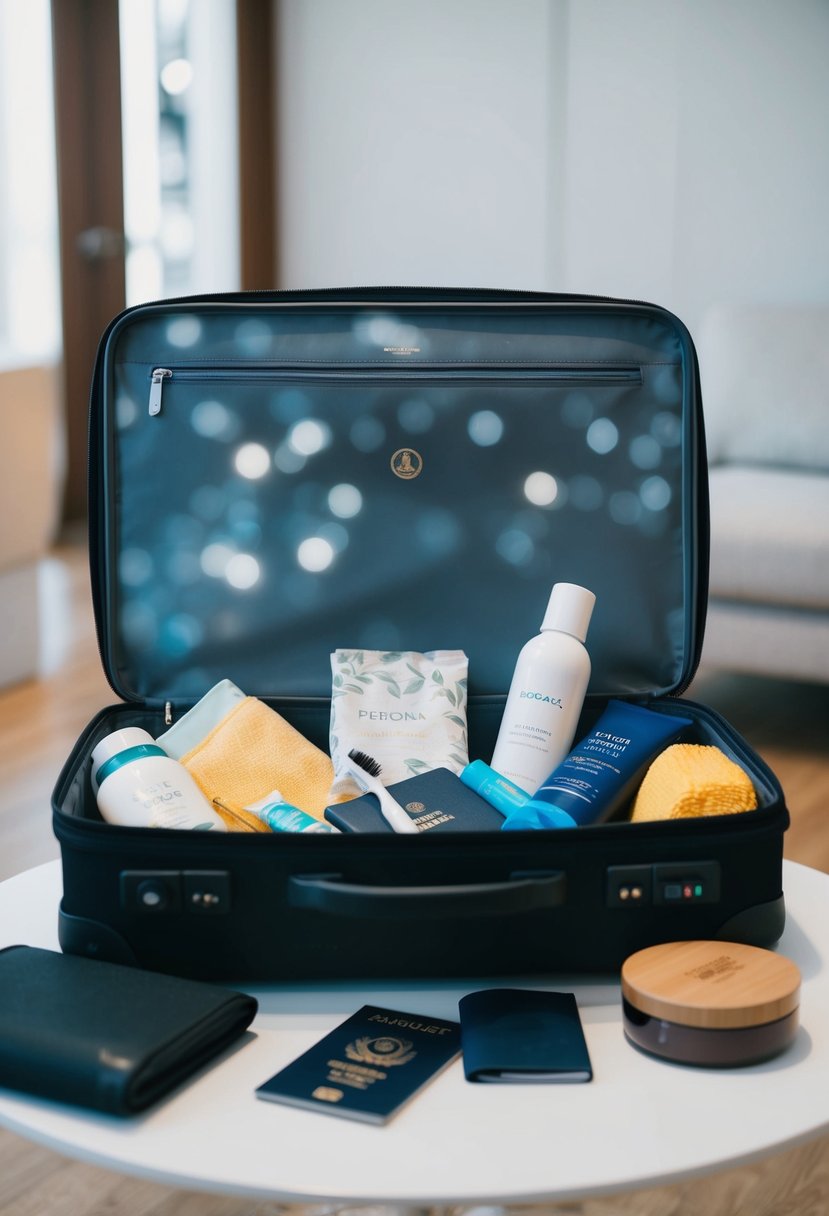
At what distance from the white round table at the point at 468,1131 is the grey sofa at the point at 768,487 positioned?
157cm

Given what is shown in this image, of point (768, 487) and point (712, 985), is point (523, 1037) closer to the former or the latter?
point (712, 985)

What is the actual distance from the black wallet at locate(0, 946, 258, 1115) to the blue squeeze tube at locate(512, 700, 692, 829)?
0.21 metres

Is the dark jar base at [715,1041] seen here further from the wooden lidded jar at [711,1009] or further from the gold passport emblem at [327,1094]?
the gold passport emblem at [327,1094]

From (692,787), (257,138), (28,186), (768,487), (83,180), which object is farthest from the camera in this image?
(257,138)

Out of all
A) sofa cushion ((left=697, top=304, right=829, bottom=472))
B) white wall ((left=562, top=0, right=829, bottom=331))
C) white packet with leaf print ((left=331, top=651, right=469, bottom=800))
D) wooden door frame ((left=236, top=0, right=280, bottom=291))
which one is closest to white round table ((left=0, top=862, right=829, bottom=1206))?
white packet with leaf print ((left=331, top=651, right=469, bottom=800))

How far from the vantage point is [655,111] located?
3.51 meters

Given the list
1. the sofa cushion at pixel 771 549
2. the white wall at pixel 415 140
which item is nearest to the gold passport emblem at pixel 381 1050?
the sofa cushion at pixel 771 549

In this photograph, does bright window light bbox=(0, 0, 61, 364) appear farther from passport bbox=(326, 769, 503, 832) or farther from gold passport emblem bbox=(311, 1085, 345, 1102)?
gold passport emblem bbox=(311, 1085, 345, 1102)

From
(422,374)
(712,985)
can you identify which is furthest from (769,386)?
(712,985)

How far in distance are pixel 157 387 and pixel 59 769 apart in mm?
1376

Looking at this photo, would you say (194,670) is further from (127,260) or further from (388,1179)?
(127,260)

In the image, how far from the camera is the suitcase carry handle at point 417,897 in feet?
2.22

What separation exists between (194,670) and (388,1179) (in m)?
0.46

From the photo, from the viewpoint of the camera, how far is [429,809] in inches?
30.7
